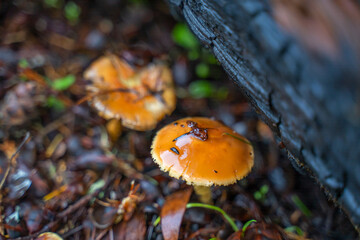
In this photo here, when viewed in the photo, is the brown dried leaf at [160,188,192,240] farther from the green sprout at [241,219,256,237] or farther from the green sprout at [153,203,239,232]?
the green sprout at [241,219,256,237]

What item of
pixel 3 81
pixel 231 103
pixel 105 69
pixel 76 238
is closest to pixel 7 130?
pixel 3 81

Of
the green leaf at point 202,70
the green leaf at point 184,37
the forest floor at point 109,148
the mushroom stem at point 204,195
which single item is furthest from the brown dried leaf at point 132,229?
the green leaf at point 184,37

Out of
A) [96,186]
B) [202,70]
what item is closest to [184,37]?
[202,70]

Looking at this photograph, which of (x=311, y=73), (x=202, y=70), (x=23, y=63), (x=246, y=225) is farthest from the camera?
(x=202, y=70)

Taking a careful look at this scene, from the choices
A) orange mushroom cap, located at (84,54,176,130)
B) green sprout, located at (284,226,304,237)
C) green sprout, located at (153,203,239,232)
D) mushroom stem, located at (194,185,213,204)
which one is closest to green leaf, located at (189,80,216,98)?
orange mushroom cap, located at (84,54,176,130)

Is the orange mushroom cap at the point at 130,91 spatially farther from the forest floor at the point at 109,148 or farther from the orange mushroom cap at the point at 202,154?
the orange mushroom cap at the point at 202,154

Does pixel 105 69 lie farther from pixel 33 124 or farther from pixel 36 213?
pixel 36 213

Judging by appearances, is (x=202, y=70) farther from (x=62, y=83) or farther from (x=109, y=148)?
(x=62, y=83)
